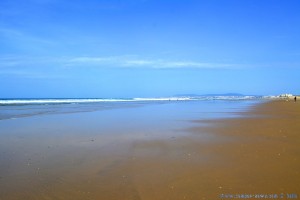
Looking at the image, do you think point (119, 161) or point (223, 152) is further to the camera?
point (223, 152)

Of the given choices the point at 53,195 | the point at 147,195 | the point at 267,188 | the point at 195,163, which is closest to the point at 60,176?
the point at 53,195

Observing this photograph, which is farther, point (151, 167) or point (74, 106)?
point (74, 106)

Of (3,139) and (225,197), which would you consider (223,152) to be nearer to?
(225,197)

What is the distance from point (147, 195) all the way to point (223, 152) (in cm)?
346

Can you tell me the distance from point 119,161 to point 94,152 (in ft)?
4.13

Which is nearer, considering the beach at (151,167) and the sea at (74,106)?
the beach at (151,167)

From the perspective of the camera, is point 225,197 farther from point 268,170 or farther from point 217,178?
point 268,170

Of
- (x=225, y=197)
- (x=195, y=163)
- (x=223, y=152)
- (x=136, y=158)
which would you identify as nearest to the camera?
(x=225, y=197)

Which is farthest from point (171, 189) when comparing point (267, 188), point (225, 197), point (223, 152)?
point (223, 152)

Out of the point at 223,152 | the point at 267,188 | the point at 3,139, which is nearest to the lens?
the point at 267,188

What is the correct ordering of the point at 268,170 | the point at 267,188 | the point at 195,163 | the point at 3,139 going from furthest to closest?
1. the point at 3,139
2. the point at 195,163
3. the point at 268,170
4. the point at 267,188

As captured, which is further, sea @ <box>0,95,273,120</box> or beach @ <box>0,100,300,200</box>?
sea @ <box>0,95,273,120</box>

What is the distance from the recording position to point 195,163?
6379 mm

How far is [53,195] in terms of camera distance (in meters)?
4.59
